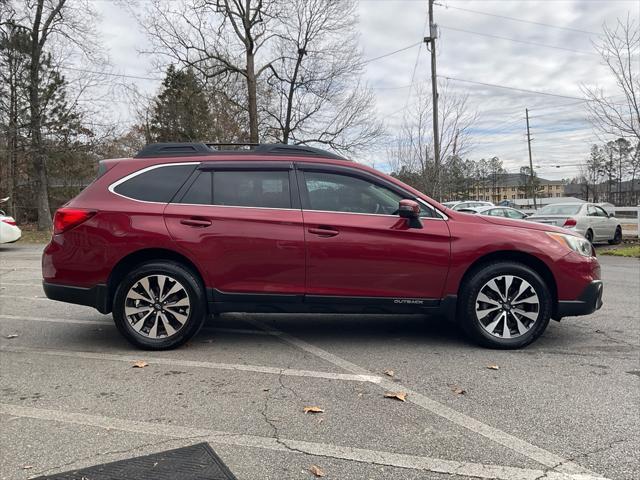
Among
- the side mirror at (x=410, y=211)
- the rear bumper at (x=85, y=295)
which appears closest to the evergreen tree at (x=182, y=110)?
the rear bumper at (x=85, y=295)

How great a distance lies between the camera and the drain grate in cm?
259

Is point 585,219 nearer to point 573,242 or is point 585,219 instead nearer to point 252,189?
point 573,242

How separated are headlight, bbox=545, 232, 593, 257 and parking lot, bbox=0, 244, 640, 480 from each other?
3.04 feet

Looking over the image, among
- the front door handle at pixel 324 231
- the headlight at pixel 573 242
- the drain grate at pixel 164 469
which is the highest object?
the front door handle at pixel 324 231

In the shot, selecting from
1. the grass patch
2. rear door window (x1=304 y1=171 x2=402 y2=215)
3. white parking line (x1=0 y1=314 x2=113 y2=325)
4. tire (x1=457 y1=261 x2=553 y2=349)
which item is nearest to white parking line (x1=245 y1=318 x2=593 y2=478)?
tire (x1=457 y1=261 x2=553 y2=349)

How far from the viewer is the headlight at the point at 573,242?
475cm

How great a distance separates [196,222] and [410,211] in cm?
193

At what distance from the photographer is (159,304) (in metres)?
4.57

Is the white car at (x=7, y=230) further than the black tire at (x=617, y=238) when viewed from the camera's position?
No

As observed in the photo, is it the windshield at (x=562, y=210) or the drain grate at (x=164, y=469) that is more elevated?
the windshield at (x=562, y=210)

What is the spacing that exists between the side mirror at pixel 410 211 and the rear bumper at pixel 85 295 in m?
2.79

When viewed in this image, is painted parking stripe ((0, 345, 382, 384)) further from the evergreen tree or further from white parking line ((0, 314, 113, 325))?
the evergreen tree

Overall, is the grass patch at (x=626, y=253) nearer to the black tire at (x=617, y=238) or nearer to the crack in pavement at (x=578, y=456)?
the black tire at (x=617, y=238)

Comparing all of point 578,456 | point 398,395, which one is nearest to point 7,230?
point 398,395
